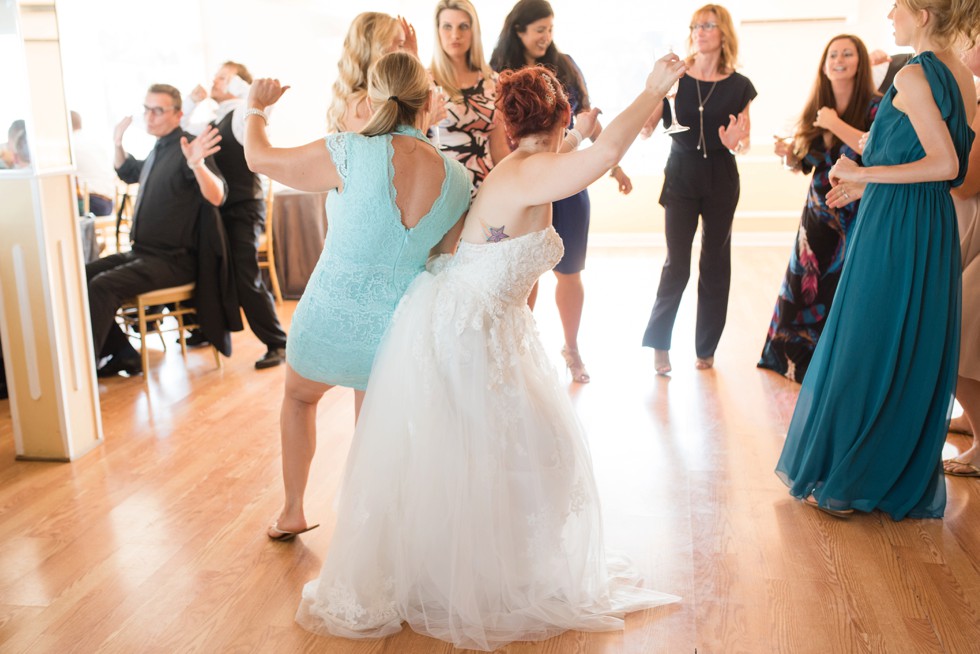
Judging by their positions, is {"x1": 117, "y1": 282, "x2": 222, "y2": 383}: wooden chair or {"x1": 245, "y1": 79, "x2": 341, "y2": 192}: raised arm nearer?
{"x1": 245, "y1": 79, "x2": 341, "y2": 192}: raised arm

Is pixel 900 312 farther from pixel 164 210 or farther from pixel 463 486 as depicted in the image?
pixel 164 210

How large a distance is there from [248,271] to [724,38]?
2.61 m

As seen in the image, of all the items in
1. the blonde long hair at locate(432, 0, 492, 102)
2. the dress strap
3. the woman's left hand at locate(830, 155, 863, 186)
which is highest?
the blonde long hair at locate(432, 0, 492, 102)

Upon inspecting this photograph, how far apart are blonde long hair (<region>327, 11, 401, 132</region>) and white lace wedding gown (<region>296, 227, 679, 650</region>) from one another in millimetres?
663

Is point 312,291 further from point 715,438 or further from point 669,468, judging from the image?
point 715,438

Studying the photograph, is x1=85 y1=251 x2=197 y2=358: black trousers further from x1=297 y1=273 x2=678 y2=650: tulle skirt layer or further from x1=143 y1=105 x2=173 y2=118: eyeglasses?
x1=297 y1=273 x2=678 y2=650: tulle skirt layer

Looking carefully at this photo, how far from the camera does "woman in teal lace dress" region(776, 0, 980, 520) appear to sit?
8.61ft

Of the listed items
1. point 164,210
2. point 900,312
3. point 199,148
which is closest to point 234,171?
point 164,210

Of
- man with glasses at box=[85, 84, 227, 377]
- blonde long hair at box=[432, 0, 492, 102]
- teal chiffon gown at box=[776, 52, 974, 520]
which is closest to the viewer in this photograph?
teal chiffon gown at box=[776, 52, 974, 520]

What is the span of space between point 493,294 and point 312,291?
0.49 meters

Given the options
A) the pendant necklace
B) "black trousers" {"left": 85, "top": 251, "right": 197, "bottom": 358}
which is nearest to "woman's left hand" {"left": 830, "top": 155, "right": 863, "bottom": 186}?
the pendant necklace

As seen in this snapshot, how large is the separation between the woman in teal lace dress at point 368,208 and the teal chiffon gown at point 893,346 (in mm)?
1258

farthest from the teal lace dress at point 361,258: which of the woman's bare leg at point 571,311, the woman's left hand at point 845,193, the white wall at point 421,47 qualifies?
the white wall at point 421,47

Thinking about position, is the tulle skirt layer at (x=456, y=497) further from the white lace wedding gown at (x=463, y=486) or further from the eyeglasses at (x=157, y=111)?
the eyeglasses at (x=157, y=111)
